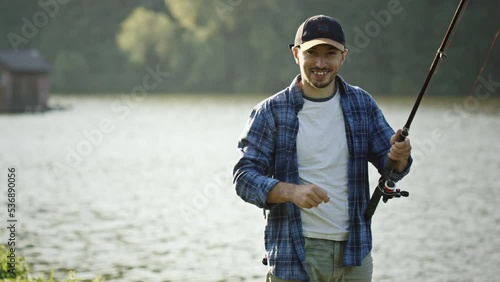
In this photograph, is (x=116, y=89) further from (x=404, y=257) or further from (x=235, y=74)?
(x=404, y=257)

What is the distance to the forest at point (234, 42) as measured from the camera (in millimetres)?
50844

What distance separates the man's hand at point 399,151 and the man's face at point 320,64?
32 cm

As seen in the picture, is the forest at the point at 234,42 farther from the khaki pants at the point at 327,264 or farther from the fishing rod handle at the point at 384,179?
the khaki pants at the point at 327,264

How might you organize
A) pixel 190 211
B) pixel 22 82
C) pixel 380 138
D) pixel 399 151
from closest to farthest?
pixel 399 151 < pixel 380 138 < pixel 190 211 < pixel 22 82

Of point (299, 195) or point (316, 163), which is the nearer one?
point (299, 195)

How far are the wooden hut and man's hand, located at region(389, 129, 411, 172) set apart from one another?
145 feet

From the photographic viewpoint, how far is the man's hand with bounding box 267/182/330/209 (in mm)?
2910

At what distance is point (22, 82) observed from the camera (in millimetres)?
47031

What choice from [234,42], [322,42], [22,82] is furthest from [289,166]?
[234,42]

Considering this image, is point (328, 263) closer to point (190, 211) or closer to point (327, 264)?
point (327, 264)

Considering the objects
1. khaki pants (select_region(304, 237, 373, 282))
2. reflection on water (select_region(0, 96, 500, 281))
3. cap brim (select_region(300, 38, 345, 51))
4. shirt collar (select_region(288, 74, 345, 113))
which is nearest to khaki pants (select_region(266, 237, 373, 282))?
khaki pants (select_region(304, 237, 373, 282))

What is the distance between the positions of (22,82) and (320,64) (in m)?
45.8

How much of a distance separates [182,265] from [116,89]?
59.2 m

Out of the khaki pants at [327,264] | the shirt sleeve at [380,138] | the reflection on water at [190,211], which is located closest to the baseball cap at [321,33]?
the shirt sleeve at [380,138]
